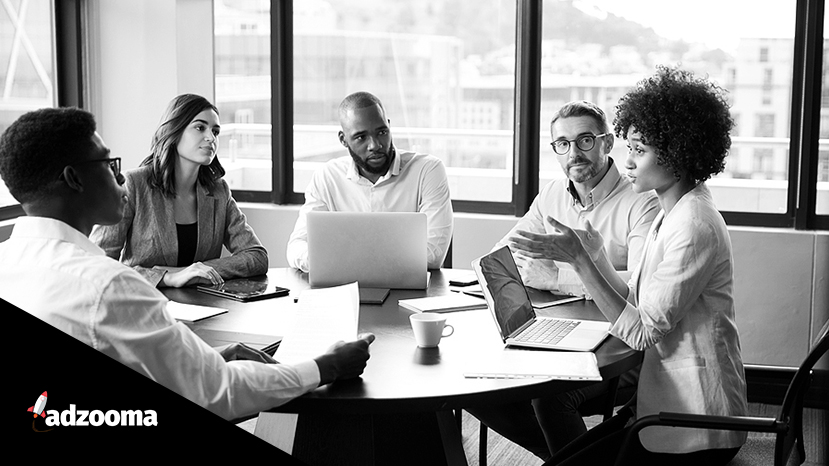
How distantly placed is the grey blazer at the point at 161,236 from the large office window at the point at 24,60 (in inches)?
69.3

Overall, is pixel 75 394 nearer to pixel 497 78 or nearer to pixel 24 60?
pixel 497 78

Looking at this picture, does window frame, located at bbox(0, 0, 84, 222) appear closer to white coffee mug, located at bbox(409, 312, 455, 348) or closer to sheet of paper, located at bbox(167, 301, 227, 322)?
sheet of paper, located at bbox(167, 301, 227, 322)

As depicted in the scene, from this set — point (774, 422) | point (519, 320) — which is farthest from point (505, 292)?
point (774, 422)

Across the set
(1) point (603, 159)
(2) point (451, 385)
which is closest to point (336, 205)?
(1) point (603, 159)

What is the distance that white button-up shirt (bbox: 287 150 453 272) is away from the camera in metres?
3.37

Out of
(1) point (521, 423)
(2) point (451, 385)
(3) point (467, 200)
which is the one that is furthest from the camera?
(3) point (467, 200)

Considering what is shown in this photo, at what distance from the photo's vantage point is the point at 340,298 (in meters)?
2.23

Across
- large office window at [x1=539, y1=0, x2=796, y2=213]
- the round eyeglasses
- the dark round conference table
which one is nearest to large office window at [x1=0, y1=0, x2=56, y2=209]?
the dark round conference table

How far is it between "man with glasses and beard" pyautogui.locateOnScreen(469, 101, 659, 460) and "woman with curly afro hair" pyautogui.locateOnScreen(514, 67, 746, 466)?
387mm

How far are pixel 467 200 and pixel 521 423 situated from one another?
2077mm

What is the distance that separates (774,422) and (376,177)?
2.07 metres

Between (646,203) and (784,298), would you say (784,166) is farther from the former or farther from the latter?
(646,203)

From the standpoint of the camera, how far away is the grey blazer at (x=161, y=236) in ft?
9.45

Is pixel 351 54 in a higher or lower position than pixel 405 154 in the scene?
higher
